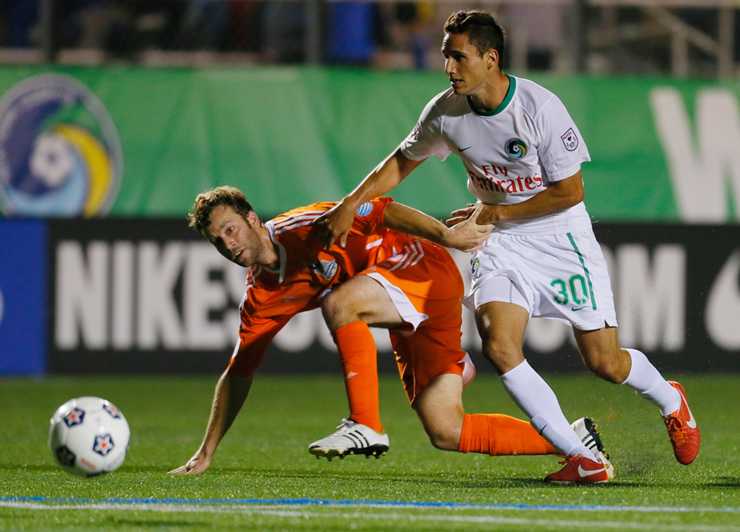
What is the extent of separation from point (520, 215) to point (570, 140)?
1.25ft

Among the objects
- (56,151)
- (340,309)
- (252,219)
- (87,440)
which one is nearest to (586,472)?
(340,309)

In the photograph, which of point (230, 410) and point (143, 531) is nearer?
point (143, 531)

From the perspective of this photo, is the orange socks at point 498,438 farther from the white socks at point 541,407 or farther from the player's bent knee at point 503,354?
the player's bent knee at point 503,354

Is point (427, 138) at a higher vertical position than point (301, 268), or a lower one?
higher

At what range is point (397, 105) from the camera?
13977 millimetres

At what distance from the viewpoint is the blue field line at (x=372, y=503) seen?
5.70 m

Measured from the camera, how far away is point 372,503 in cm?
590

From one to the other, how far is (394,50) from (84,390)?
4383 millimetres

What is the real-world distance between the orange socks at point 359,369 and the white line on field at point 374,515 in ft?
2.86

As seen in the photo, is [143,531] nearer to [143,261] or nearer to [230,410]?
[230,410]

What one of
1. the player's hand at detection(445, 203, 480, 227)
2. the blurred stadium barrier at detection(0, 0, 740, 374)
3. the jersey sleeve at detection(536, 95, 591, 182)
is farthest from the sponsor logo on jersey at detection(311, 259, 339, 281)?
the blurred stadium barrier at detection(0, 0, 740, 374)

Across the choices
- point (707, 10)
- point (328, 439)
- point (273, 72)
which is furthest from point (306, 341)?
point (328, 439)

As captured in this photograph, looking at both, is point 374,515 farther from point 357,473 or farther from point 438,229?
point 357,473

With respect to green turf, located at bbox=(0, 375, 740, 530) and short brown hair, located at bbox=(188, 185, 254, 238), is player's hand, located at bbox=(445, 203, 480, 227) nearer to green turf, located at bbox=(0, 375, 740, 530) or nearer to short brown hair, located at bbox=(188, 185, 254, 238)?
short brown hair, located at bbox=(188, 185, 254, 238)
